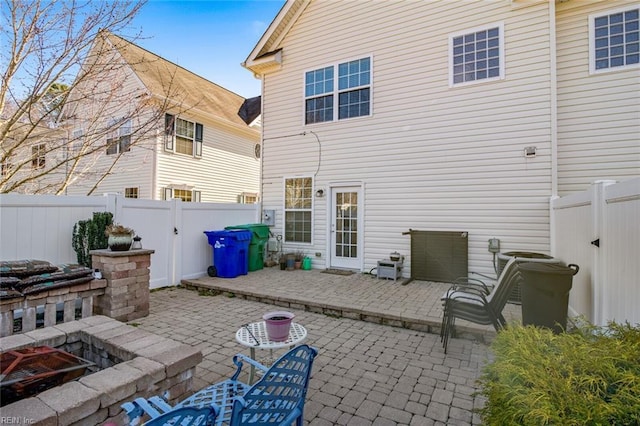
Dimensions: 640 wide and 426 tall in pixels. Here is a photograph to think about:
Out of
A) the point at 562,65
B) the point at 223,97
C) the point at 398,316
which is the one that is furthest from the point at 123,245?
the point at 223,97

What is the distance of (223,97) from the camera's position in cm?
1450

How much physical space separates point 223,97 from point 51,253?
11.5 meters

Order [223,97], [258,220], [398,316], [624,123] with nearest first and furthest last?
[398,316]
[624,123]
[258,220]
[223,97]

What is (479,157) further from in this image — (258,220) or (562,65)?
(258,220)

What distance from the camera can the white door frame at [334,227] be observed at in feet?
24.7

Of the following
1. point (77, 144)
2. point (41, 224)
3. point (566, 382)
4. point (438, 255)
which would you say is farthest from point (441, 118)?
point (77, 144)

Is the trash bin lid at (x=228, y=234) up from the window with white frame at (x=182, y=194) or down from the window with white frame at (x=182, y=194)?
down

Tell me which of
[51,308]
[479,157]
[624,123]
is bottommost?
[51,308]

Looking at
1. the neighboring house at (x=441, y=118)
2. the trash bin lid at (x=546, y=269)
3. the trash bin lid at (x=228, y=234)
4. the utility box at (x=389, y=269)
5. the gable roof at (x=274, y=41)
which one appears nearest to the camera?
the trash bin lid at (x=546, y=269)

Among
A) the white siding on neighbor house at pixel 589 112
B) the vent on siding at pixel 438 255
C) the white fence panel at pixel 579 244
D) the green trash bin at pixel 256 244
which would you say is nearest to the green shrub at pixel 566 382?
the white fence panel at pixel 579 244

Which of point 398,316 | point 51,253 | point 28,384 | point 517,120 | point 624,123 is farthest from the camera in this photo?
point 517,120

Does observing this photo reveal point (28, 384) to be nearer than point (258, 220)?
Yes

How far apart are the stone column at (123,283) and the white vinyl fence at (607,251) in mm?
5526

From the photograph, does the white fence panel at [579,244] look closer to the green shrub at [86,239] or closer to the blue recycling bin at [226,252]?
the blue recycling bin at [226,252]
